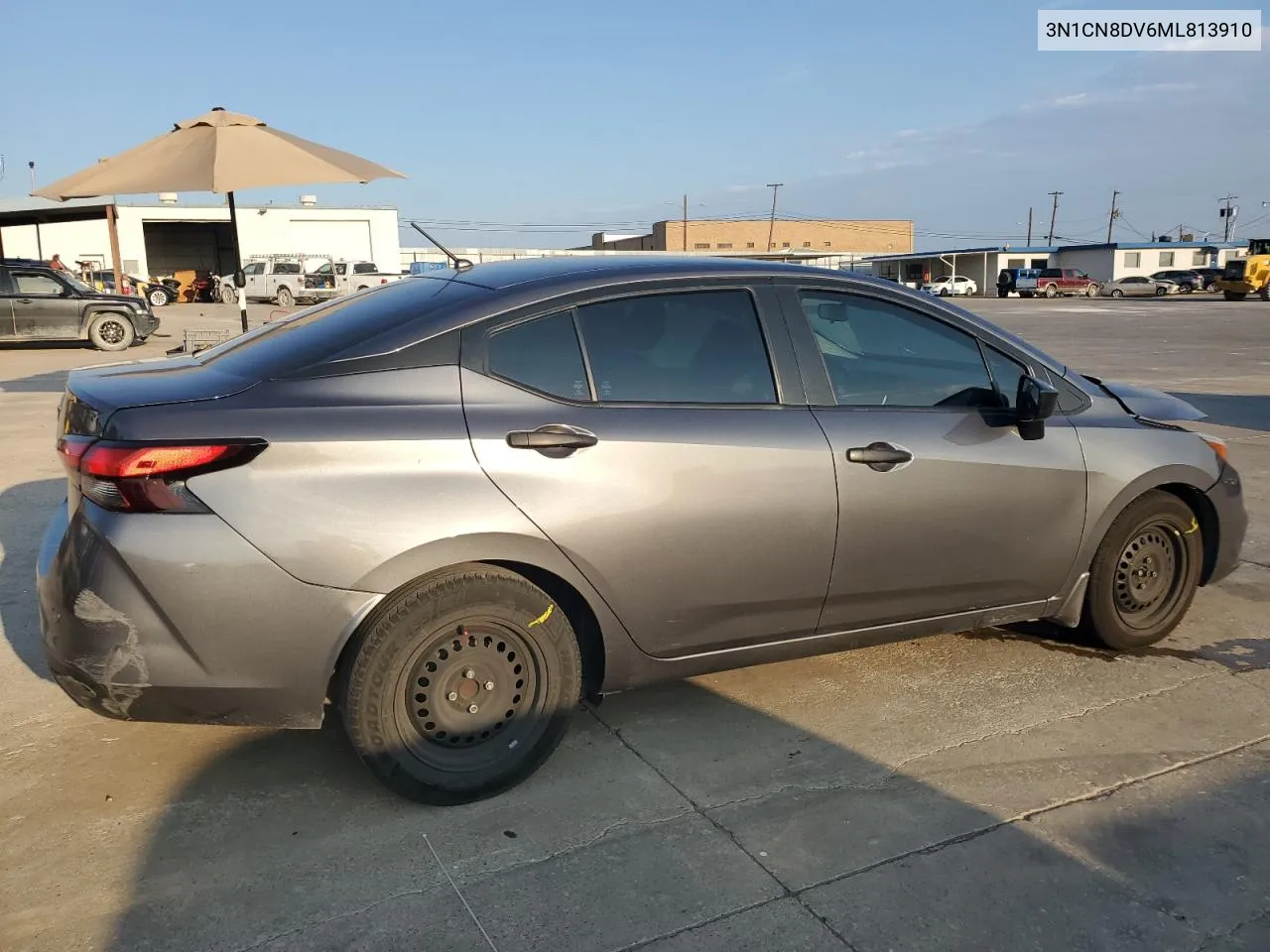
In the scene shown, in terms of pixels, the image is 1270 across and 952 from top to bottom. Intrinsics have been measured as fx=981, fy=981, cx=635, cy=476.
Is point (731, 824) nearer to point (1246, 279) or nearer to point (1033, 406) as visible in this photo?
point (1033, 406)

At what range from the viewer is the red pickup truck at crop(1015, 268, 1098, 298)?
198 ft

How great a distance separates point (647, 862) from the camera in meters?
2.74

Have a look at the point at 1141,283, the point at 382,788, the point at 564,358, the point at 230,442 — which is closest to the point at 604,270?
the point at 564,358

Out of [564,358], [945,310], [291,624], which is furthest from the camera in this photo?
[945,310]

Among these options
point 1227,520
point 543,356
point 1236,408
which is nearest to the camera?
point 543,356

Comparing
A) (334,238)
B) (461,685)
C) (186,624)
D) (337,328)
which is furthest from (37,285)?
(334,238)

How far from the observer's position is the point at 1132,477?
396cm

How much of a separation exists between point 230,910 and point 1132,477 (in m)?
3.54

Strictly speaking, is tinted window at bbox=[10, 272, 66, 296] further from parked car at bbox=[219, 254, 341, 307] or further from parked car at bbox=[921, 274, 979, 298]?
parked car at bbox=[921, 274, 979, 298]

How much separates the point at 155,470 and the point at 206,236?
5738cm

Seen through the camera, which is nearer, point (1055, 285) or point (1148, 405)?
point (1148, 405)

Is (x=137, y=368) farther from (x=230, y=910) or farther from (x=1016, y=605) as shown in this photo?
(x=1016, y=605)

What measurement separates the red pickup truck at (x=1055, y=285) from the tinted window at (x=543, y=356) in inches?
2494

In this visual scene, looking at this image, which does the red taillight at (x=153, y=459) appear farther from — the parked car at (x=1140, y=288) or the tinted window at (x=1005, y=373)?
the parked car at (x=1140, y=288)
